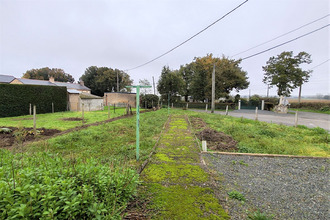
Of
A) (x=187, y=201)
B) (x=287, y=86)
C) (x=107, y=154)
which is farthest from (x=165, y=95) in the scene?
(x=187, y=201)

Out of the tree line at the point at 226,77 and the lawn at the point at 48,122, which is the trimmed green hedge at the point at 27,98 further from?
the tree line at the point at 226,77

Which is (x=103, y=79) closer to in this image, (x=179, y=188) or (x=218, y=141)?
(x=218, y=141)

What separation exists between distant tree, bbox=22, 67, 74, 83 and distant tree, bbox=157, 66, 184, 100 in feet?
139

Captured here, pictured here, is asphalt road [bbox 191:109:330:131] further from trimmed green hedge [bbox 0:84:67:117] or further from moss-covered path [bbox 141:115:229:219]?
trimmed green hedge [bbox 0:84:67:117]

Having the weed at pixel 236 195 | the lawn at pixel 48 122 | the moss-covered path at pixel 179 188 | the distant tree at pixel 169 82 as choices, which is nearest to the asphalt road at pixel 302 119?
the moss-covered path at pixel 179 188

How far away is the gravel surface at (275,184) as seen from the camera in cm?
217

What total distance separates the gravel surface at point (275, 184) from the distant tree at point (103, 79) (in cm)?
3990

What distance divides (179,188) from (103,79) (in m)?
42.5

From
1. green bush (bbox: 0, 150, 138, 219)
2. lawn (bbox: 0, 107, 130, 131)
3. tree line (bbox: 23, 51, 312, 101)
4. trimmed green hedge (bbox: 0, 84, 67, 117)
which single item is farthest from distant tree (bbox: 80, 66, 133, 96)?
green bush (bbox: 0, 150, 138, 219)

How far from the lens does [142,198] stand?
2219mm

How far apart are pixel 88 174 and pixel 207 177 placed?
2.25 meters

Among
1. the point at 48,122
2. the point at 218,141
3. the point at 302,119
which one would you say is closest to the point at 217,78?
the point at 302,119

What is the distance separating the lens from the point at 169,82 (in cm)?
2784

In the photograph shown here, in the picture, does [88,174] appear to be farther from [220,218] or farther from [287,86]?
[287,86]
